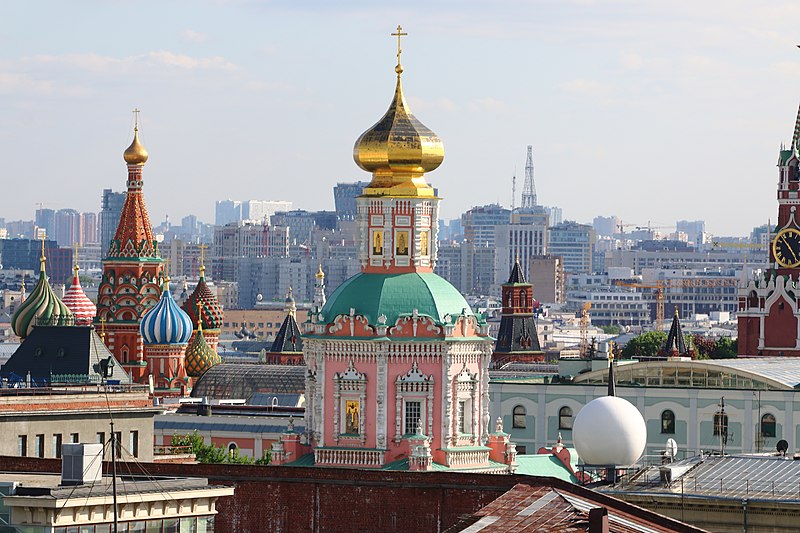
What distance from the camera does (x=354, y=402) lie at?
6875 cm

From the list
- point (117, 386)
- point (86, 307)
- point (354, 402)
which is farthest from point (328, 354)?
point (86, 307)

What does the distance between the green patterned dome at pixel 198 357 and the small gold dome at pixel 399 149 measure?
54.0 meters

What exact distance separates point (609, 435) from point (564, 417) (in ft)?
98.5

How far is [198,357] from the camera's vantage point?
126m

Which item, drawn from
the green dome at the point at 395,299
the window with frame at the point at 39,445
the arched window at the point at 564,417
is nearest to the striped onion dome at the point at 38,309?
the arched window at the point at 564,417

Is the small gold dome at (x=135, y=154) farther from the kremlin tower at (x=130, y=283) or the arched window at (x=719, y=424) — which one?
the arched window at (x=719, y=424)

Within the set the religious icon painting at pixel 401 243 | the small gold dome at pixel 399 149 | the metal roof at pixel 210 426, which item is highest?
the small gold dome at pixel 399 149

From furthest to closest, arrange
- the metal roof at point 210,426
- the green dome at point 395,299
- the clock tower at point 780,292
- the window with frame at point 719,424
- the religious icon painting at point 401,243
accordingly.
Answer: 1. the clock tower at point 780,292
2. the metal roof at point 210,426
3. the window with frame at point 719,424
4. the religious icon painting at point 401,243
5. the green dome at point 395,299

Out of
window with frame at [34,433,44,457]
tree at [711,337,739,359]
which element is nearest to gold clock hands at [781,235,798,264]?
tree at [711,337,739,359]

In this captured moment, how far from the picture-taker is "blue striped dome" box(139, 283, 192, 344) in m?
122

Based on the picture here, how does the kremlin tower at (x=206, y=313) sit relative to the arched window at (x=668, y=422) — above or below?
above

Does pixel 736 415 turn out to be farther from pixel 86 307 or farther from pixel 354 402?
pixel 86 307

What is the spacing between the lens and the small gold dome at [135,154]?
5143 inches

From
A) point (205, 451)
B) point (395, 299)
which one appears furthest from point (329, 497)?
point (205, 451)
